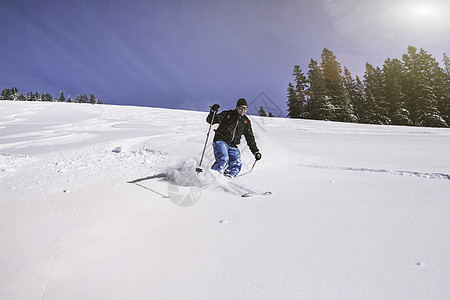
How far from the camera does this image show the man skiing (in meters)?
4.73

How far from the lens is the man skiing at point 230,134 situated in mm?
4730

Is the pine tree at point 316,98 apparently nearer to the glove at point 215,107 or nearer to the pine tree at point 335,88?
the pine tree at point 335,88

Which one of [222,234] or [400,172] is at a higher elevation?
[400,172]

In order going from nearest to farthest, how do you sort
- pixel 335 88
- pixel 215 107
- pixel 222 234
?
pixel 222 234 → pixel 215 107 → pixel 335 88

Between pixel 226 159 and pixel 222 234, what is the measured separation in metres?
A: 2.60

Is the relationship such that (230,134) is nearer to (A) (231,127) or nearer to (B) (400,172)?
(A) (231,127)

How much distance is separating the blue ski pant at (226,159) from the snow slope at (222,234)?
0.42 m

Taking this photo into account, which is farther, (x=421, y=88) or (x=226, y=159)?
(x=421, y=88)

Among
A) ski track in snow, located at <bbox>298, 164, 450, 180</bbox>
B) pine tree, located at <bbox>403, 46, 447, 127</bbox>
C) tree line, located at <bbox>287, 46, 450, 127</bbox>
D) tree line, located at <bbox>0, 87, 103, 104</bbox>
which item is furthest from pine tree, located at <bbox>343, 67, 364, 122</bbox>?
tree line, located at <bbox>0, 87, 103, 104</bbox>

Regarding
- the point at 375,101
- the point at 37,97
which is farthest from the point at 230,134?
the point at 37,97

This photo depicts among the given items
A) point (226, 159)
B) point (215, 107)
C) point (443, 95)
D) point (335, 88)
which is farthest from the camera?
point (335, 88)

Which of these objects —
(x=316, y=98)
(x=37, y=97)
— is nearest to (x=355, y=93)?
(x=316, y=98)

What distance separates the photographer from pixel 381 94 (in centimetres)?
3569

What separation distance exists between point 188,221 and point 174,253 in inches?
23.9
